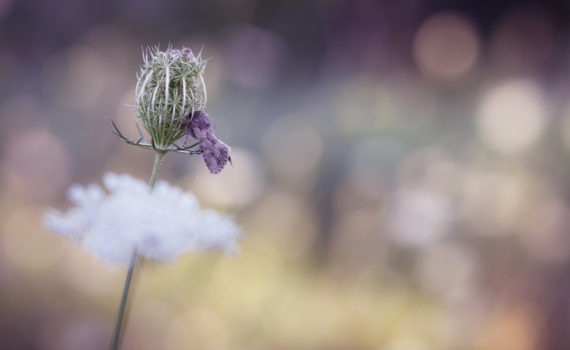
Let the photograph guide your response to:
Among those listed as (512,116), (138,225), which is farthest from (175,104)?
(512,116)

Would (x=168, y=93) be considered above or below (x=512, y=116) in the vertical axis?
below

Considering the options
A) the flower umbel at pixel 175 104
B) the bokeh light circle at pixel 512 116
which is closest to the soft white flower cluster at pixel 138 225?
the flower umbel at pixel 175 104

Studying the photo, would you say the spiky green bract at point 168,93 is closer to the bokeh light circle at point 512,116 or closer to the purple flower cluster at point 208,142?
the purple flower cluster at point 208,142

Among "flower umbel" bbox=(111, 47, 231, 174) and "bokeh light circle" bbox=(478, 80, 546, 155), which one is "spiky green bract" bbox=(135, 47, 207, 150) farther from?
"bokeh light circle" bbox=(478, 80, 546, 155)

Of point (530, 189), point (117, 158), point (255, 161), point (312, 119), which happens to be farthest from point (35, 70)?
point (530, 189)

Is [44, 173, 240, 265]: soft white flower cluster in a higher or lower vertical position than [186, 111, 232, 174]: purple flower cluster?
lower

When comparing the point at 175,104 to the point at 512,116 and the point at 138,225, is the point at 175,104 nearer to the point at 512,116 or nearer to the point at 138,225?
the point at 138,225

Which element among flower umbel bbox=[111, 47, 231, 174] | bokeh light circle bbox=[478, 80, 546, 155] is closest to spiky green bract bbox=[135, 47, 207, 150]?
flower umbel bbox=[111, 47, 231, 174]
